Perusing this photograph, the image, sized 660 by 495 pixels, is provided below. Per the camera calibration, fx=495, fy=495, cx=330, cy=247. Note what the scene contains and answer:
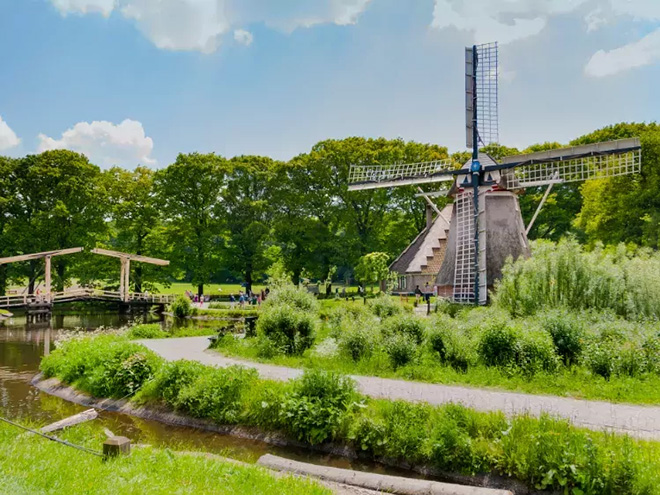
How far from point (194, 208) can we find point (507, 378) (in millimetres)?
36295

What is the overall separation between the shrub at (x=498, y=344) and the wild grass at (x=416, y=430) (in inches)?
148

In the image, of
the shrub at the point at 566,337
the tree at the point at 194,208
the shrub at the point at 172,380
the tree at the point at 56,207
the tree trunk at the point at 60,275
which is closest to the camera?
the shrub at the point at 172,380

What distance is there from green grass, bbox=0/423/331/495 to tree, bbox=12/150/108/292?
35231mm

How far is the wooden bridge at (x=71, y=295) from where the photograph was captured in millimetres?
30484

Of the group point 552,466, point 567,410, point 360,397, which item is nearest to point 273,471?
point 360,397

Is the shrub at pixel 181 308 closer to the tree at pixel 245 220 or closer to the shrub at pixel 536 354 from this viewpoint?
the tree at pixel 245 220

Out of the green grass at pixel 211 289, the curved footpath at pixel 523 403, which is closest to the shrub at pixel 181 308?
the green grass at pixel 211 289

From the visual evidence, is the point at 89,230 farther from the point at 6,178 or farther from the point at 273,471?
the point at 273,471

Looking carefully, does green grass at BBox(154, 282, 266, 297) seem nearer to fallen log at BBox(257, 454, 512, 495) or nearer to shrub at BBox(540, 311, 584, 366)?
shrub at BBox(540, 311, 584, 366)

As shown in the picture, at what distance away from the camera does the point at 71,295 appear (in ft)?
110

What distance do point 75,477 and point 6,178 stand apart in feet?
132

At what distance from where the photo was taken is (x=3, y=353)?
17.7 m

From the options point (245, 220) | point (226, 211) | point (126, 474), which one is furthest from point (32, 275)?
point (126, 474)

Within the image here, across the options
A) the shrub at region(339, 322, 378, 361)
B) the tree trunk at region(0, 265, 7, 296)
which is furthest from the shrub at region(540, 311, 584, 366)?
the tree trunk at region(0, 265, 7, 296)
